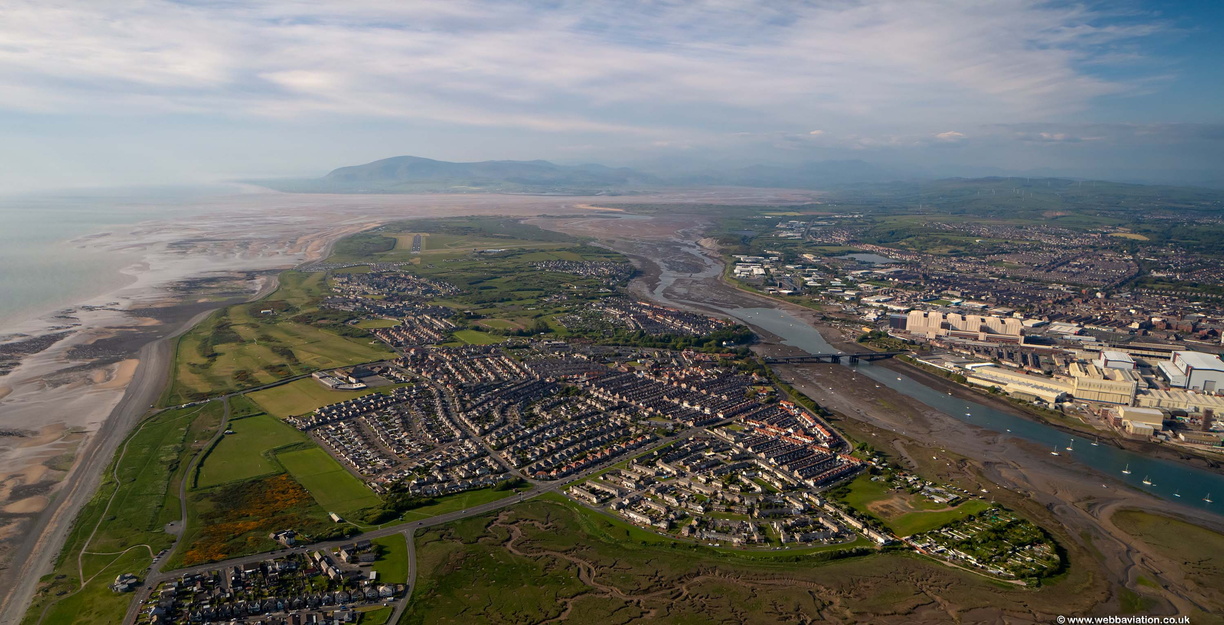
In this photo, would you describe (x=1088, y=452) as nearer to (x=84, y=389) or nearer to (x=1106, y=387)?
(x=1106, y=387)

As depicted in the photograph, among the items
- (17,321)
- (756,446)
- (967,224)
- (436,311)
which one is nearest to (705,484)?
(756,446)

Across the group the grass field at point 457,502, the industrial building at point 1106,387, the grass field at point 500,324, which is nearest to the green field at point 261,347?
the grass field at point 500,324

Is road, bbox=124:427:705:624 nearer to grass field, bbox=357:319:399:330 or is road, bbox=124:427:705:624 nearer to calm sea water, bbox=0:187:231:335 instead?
grass field, bbox=357:319:399:330

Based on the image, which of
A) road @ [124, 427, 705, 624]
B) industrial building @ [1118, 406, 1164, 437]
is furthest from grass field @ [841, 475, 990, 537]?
industrial building @ [1118, 406, 1164, 437]

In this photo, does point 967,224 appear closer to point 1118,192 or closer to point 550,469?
point 1118,192

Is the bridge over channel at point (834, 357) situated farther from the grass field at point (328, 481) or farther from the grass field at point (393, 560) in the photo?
the grass field at point (393, 560)

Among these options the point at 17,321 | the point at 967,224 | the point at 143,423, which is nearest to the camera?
the point at 143,423

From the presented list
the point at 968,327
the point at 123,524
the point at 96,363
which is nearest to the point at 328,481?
the point at 123,524
